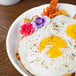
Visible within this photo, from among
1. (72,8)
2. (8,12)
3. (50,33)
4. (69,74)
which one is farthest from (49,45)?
(8,12)

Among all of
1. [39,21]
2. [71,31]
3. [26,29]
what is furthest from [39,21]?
[71,31]

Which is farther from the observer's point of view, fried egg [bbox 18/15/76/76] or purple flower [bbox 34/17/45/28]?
purple flower [bbox 34/17/45/28]

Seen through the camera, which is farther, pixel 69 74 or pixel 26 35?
pixel 26 35

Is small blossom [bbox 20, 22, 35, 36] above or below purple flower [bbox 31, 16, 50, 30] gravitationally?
below

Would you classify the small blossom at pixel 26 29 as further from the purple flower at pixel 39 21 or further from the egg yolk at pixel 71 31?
the egg yolk at pixel 71 31

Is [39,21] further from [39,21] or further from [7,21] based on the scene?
[7,21]

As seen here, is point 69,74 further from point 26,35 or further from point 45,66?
point 26,35

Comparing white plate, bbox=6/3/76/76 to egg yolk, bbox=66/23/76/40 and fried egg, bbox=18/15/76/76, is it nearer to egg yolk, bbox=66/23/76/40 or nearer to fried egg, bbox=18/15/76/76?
fried egg, bbox=18/15/76/76

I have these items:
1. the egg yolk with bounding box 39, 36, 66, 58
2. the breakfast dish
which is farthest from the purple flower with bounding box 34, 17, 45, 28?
the egg yolk with bounding box 39, 36, 66, 58
